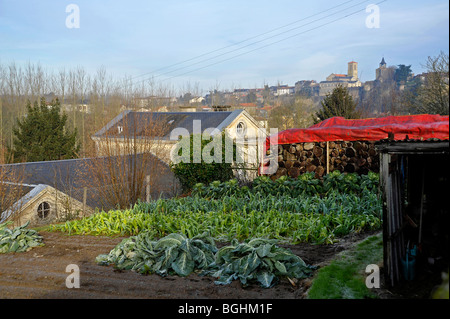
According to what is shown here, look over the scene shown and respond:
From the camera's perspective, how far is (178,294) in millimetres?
4598

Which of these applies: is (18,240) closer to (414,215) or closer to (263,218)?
(263,218)

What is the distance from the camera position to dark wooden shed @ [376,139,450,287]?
4.35 metres

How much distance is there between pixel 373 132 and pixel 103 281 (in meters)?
9.00

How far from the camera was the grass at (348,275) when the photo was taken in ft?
14.2

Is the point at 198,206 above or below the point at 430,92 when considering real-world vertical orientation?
below

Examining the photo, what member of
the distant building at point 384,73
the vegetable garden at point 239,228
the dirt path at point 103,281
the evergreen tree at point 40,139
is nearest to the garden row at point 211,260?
the vegetable garden at point 239,228

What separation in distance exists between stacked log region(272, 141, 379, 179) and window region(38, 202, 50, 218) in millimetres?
11200

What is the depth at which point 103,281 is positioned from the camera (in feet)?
16.9

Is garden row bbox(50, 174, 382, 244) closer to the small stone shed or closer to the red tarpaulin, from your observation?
the small stone shed

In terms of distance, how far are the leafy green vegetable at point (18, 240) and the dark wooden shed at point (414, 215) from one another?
572cm

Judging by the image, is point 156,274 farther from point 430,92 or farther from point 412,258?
point 430,92

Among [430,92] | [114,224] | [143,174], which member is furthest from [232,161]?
[430,92]

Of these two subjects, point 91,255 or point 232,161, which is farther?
point 232,161
